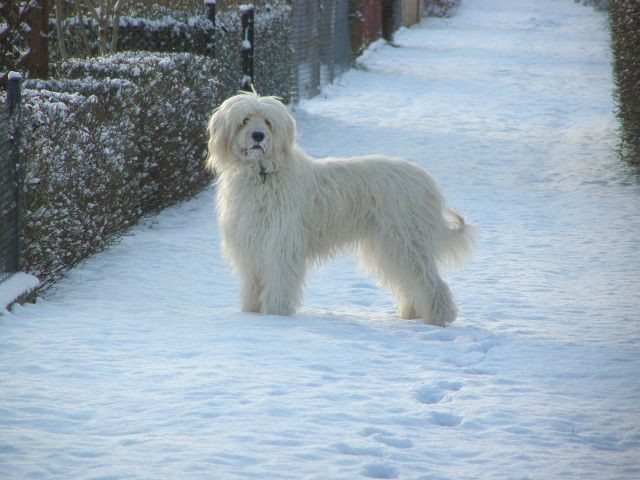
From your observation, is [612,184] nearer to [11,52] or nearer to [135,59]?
[135,59]

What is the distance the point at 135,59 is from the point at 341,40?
11697 millimetres

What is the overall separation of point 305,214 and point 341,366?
4.20ft

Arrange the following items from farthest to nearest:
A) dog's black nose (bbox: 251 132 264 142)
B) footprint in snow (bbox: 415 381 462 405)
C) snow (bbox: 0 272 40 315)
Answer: dog's black nose (bbox: 251 132 264 142), snow (bbox: 0 272 40 315), footprint in snow (bbox: 415 381 462 405)

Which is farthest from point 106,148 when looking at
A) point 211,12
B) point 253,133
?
point 211,12

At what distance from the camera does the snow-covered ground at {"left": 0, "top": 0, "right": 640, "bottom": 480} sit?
383 cm

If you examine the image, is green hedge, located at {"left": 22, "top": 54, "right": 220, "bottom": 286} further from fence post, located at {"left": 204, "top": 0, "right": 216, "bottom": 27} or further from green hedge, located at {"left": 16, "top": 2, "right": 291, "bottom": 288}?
fence post, located at {"left": 204, "top": 0, "right": 216, "bottom": 27}

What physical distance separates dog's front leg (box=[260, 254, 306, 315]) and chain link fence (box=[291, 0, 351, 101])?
942 cm

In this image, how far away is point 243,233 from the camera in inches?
231

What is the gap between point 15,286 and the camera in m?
5.68

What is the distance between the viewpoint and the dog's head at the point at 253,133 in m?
5.73

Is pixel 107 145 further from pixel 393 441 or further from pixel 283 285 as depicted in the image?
pixel 393 441

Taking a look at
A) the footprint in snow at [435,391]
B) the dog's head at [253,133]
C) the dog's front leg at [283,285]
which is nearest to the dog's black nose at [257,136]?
the dog's head at [253,133]

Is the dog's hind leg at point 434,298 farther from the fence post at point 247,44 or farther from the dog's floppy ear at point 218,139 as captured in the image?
the fence post at point 247,44

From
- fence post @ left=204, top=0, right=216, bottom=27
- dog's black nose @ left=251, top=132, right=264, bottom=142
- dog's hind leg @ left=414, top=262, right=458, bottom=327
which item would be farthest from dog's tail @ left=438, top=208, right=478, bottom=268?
fence post @ left=204, top=0, right=216, bottom=27
